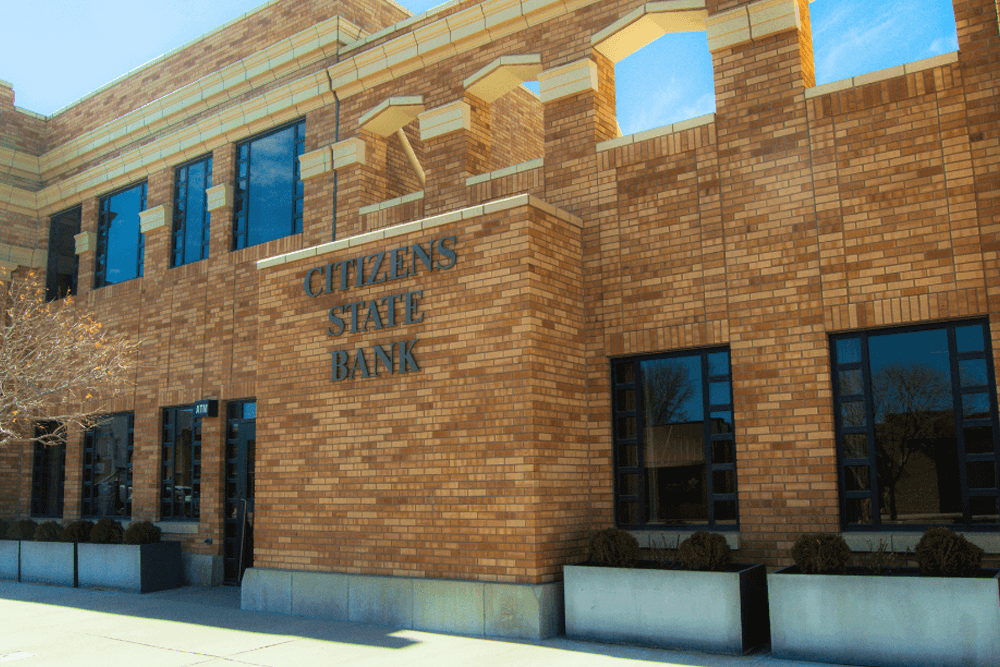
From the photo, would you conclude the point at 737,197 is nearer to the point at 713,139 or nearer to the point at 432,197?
the point at 713,139

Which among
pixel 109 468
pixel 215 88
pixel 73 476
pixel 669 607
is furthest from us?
pixel 73 476

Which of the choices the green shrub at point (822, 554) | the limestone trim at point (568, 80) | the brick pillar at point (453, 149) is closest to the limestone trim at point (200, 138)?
the brick pillar at point (453, 149)

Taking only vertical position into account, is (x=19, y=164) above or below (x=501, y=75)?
above

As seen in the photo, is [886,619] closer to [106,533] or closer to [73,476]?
[106,533]

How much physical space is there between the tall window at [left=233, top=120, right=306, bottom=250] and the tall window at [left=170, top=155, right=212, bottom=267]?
0.87 m

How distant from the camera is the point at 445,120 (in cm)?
1162

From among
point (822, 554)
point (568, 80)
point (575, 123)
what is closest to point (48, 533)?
point (575, 123)

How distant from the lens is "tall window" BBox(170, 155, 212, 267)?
1513cm

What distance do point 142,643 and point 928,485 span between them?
8167 millimetres

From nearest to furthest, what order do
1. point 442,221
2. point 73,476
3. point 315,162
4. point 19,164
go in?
point 442,221 < point 315,162 < point 73,476 < point 19,164

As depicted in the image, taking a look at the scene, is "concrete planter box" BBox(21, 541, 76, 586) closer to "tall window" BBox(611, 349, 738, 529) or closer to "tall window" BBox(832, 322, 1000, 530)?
"tall window" BBox(611, 349, 738, 529)

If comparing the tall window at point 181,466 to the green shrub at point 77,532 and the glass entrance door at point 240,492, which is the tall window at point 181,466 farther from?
the green shrub at point 77,532

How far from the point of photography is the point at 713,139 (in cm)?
941

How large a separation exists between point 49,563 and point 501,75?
36.1 ft
